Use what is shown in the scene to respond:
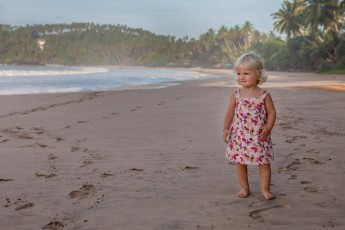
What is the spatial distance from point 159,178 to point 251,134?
1084 mm

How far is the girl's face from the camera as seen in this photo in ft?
10.8

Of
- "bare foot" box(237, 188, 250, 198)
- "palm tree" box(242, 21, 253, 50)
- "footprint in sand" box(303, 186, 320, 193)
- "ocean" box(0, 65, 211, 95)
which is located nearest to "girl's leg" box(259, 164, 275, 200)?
"bare foot" box(237, 188, 250, 198)

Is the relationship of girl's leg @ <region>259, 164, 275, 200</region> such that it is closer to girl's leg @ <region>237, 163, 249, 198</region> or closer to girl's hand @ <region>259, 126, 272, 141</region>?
girl's leg @ <region>237, 163, 249, 198</region>

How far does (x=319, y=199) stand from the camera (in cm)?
313

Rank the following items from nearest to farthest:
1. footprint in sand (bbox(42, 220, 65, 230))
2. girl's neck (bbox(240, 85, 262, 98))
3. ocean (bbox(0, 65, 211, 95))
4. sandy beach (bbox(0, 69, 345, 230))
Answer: footprint in sand (bbox(42, 220, 65, 230)) < sandy beach (bbox(0, 69, 345, 230)) < girl's neck (bbox(240, 85, 262, 98)) < ocean (bbox(0, 65, 211, 95))

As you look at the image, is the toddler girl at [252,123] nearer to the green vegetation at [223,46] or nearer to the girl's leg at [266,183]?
the girl's leg at [266,183]

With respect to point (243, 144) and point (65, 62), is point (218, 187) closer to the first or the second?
point (243, 144)

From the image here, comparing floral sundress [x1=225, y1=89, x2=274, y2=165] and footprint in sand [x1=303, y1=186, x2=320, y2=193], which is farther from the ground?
floral sundress [x1=225, y1=89, x2=274, y2=165]

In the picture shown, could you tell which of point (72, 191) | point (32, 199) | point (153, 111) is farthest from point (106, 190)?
point (153, 111)

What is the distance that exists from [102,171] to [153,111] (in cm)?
526

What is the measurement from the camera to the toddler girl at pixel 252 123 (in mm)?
3279

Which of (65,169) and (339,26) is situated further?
(339,26)

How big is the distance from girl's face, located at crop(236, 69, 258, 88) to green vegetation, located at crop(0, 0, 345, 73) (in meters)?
38.9

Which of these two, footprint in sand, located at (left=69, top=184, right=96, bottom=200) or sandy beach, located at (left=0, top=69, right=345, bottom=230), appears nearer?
sandy beach, located at (left=0, top=69, right=345, bottom=230)
